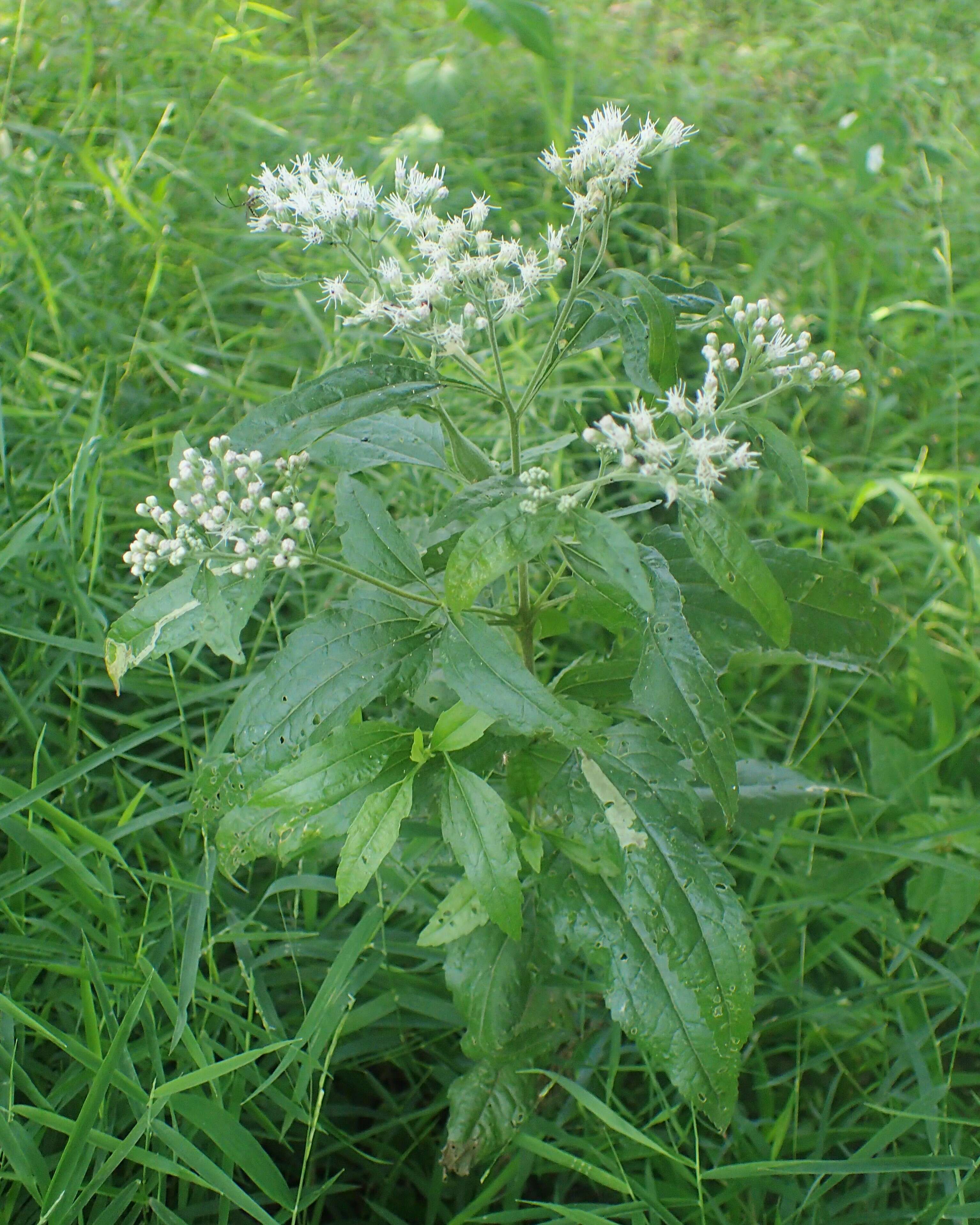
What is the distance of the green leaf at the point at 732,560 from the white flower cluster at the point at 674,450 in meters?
0.03

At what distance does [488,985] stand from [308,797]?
57cm

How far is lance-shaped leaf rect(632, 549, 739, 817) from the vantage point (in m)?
1.51

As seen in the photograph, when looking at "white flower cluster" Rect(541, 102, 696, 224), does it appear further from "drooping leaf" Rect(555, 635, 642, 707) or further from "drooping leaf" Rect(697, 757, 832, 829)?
"drooping leaf" Rect(697, 757, 832, 829)

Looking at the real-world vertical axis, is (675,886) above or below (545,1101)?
above

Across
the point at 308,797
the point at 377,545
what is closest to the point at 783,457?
the point at 377,545

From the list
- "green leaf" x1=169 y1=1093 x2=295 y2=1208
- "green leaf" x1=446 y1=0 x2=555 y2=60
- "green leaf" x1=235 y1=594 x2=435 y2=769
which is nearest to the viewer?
"green leaf" x1=235 y1=594 x2=435 y2=769

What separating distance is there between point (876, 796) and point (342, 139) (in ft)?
10.6

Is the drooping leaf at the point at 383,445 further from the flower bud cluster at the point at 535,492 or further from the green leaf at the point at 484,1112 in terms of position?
the green leaf at the point at 484,1112

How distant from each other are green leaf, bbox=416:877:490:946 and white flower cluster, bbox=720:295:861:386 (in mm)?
1015

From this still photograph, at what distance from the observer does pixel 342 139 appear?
13.4 ft

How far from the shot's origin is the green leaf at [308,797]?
1599mm

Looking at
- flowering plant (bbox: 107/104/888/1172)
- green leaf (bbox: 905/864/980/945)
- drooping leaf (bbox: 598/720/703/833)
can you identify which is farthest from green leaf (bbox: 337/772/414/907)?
green leaf (bbox: 905/864/980/945)

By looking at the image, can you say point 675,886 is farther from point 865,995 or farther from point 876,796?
point 876,796

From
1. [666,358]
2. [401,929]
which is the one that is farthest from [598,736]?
[401,929]
